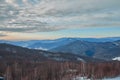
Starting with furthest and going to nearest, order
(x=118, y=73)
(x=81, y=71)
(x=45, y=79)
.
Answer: (x=81, y=71)
(x=118, y=73)
(x=45, y=79)

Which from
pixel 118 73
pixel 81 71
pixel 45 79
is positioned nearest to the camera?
pixel 45 79

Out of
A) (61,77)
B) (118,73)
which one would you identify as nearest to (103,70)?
(118,73)

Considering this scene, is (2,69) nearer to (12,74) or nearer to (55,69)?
(12,74)

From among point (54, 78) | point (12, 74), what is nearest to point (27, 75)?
point (12, 74)

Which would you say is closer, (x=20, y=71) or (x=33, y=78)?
(x=33, y=78)

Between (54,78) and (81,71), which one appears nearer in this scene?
(54,78)

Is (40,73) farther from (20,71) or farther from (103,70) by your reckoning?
(103,70)

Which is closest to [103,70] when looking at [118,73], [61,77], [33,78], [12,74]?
[118,73]
